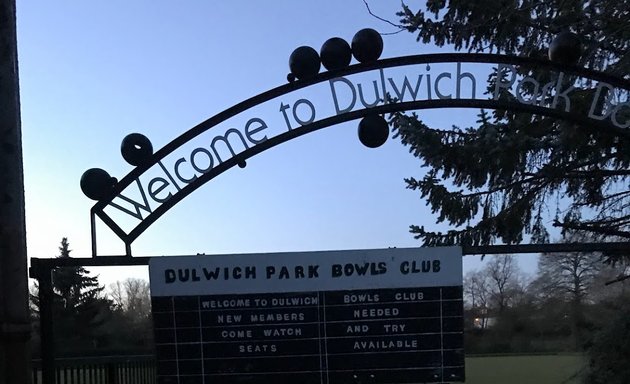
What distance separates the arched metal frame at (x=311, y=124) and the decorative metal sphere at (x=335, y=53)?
0.17ft

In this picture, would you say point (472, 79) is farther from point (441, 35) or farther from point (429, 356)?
point (441, 35)

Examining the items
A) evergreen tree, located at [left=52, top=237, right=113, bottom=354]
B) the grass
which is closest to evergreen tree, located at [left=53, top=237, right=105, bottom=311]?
evergreen tree, located at [left=52, top=237, right=113, bottom=354]

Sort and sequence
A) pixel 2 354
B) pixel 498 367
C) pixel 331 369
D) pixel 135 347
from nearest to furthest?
Result: pixel 2 354, pixel 331 369, pixel 135 347, pixel 498 367

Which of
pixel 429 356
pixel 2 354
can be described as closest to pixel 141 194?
pixel 2 354

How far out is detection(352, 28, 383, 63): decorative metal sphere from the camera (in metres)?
4.90

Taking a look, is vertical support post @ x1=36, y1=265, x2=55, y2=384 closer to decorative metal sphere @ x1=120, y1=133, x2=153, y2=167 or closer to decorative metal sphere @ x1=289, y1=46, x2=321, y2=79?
decorative metal sphere @ x1=120, y1=133, x2=153, y2=167

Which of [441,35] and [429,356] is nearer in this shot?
[429,356]

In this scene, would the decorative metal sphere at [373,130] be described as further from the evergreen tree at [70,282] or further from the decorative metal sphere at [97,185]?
the evergreen tree at [70,282]

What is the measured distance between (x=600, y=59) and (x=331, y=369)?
5.74 m

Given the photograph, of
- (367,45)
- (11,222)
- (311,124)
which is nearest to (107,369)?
(11,222)

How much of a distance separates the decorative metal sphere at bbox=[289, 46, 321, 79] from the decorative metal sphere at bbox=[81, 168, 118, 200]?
1.49 m

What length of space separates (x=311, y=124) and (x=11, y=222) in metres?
2.02

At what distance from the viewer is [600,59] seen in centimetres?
860

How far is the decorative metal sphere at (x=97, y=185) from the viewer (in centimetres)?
495
